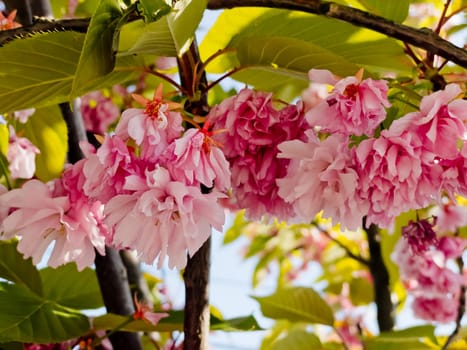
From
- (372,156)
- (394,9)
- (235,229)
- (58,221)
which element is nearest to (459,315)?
(394,9)

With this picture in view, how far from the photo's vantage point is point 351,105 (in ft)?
2.35

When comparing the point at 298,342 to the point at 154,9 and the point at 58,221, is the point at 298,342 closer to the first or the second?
the point at 58,221

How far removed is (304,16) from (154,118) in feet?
0.98

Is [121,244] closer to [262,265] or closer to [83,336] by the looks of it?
[83,336]

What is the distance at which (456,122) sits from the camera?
70cm

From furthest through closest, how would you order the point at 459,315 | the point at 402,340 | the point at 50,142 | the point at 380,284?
the point at 380,284
the point at 459,315
the point at 402,340
the point at 50,142

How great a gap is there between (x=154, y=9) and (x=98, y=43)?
0.21 feet

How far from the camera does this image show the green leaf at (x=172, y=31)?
2.17ft

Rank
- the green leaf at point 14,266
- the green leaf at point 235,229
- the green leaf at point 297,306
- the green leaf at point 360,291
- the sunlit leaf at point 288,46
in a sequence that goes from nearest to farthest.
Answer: the sunlit leaf at point 288,46, the green leaf at point 14,266, the green leaf at point 297,306, the green leaf at point 360,291, the green leaf at point 235,229

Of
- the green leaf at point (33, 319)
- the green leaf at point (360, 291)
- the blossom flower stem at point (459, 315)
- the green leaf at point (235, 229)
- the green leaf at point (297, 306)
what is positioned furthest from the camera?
the green leaf at point (235, 229)

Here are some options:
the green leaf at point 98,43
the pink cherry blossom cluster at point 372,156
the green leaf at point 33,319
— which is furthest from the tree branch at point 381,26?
the green leaf at point 33,319

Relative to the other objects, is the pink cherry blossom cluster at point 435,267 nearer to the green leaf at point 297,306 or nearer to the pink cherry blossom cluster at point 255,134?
the green leaf at point 297,306

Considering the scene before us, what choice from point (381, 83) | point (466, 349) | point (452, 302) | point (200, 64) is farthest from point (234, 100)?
point (452, 302)

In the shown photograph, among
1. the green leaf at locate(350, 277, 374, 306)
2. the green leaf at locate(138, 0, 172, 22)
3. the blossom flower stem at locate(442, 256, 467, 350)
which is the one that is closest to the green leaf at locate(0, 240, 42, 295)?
the green leaf at locate(138, 0, 172, 22)
